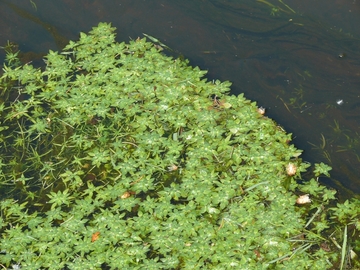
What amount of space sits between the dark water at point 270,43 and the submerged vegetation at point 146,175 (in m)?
0.21

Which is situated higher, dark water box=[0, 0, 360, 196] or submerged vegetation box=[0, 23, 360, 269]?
dark water box=[0, 0, 360, 196]

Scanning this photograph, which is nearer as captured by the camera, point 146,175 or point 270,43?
point 146,175

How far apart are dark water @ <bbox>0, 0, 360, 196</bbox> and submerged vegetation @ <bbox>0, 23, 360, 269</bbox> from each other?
0.68 ft

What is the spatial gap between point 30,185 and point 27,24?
1861 mm

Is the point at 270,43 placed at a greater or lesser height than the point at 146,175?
greater

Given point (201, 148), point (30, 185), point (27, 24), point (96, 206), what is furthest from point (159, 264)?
point (27, 24)

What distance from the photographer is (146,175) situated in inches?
165

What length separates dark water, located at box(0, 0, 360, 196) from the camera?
4473mm

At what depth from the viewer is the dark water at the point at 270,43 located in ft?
14.7

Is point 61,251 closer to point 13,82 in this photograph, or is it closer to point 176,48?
point 13,82

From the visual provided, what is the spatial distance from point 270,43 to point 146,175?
74.0 inches

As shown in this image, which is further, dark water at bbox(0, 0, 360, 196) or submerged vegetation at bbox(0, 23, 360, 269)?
dark water at bbox(0, 0, 360, 196)

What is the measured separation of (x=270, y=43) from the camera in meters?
4.96

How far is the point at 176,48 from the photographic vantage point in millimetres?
4969
